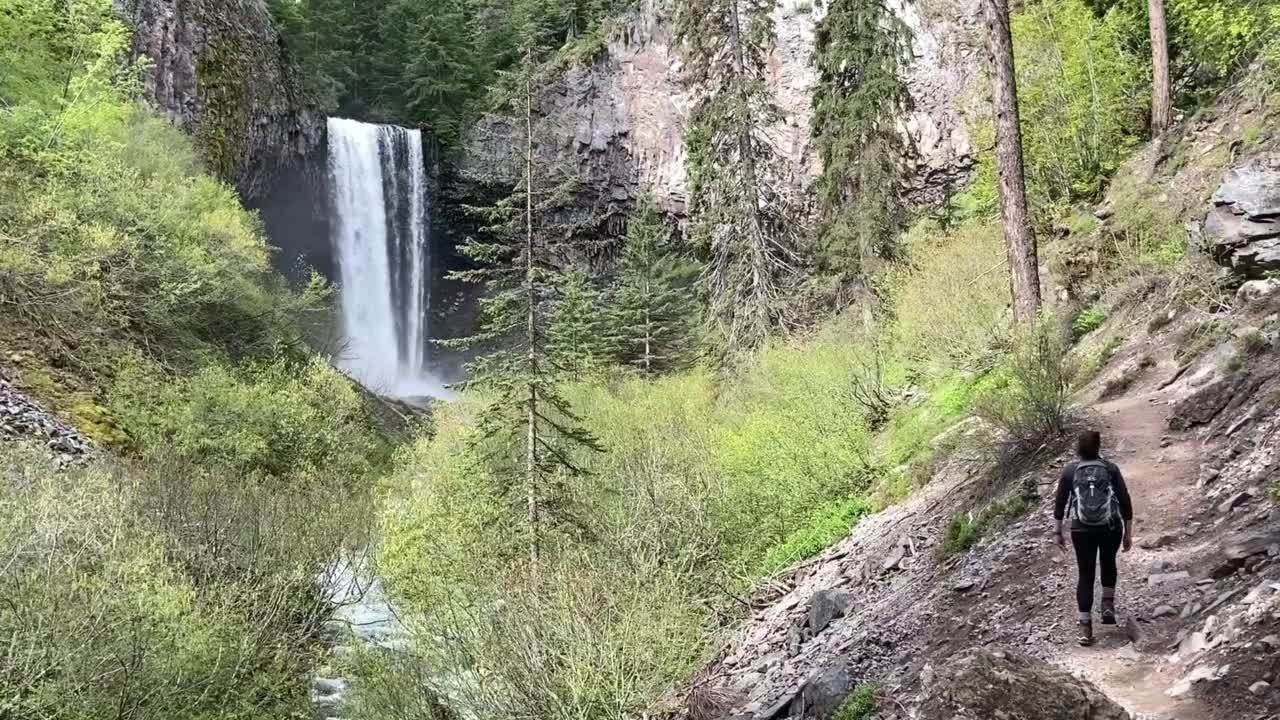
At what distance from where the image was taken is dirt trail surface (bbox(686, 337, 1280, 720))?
509 cm

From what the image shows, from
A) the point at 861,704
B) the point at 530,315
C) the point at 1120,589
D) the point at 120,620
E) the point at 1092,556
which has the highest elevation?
the point at 530,315

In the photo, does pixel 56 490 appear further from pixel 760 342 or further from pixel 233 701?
pixel 760 342

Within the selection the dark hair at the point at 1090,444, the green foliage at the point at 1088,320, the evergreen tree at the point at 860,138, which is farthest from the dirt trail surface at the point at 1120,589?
the evergreen tree at the point at 860,138

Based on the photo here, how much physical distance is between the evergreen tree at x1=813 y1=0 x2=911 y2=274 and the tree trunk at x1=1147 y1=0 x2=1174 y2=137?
7129 mm

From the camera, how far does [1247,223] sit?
9727 millimetres

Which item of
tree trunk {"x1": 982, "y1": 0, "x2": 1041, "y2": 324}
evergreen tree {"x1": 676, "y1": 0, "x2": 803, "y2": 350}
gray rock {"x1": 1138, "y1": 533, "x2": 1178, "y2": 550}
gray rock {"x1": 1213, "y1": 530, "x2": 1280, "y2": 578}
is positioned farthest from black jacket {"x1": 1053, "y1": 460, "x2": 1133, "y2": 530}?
evergreen tree {"x1": 676, "y1": 0, "x2": 803, "y2": 350}

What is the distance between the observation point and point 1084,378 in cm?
1150

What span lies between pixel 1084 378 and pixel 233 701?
42.5 ft

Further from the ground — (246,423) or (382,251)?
(382,251)

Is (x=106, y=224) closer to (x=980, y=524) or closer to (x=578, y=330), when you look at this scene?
(x=578, y=330)

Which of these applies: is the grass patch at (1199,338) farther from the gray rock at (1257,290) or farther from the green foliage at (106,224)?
the green foliage at (106,224)

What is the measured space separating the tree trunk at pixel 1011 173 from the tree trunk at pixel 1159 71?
560 cm

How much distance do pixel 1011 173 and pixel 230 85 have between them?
3384 centimetres

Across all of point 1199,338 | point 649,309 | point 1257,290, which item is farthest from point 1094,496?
point 649,309
